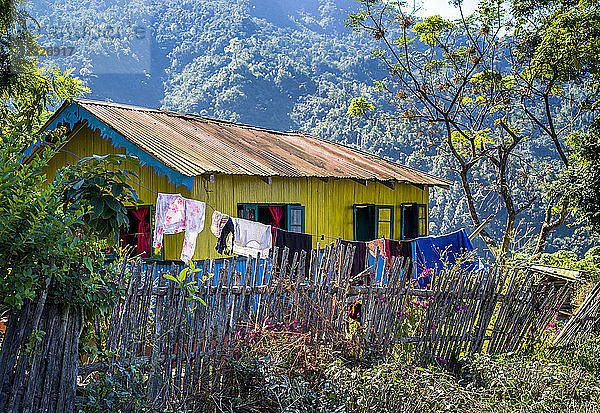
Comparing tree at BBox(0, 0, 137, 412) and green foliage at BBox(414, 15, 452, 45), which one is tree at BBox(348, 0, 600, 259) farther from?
tree at BBox(0, 0, 137, 412)

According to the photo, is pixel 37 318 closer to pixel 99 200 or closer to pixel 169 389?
pixel 99 200

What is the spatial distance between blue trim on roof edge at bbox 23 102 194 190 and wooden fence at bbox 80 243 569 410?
2896mm

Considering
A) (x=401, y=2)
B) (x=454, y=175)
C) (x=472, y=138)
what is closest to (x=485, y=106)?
(x=472, y=138)

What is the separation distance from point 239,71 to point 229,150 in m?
49.9

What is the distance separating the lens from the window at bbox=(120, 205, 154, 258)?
8922 mm

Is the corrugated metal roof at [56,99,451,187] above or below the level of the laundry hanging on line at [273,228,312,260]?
above

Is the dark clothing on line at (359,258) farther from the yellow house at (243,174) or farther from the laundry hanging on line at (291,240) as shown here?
the yellow house at (243,174)

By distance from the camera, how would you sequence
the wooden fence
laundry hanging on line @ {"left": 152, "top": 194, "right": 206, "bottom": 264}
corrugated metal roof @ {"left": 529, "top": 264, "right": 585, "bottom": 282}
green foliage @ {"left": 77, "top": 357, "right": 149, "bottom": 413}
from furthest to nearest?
corrugated metal roof @ {"left": 529, "top": 264, "right": 585, "bottom": 282} < laundry hanging on line @ {"left": 152, "top": 194, "right": 206, "bottom": 264} < the wooden fence < green foliage @ {"left": 77, "top": 357, "right": 149, "bottom": 413}

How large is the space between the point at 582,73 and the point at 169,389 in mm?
10431

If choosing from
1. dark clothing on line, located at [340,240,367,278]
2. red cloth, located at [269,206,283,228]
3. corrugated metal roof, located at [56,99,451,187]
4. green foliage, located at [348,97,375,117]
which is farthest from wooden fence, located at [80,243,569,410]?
green foliage, located at [348,97,375,117]

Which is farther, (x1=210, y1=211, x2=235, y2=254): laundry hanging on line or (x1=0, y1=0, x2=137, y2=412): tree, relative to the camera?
(x1=210, y1=211, x2=235, y2=254): laundry hanging on line

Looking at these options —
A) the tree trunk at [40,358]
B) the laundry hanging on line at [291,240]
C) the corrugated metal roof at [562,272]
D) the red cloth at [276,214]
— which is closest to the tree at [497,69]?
the corrugated metal roof at [562,272]

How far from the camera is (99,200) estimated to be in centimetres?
343

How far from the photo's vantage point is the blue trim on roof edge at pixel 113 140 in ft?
25.8
